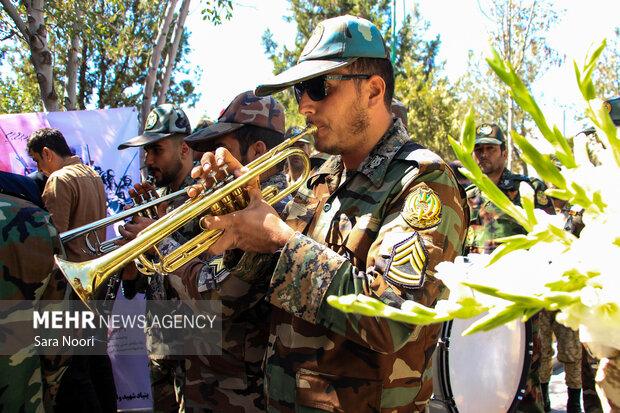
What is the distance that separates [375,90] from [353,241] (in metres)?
0.61

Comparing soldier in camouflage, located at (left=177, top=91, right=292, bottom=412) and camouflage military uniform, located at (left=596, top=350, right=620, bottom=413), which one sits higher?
camouflage military uniform, located at (left=596, top=350, right=620, bottom=413)

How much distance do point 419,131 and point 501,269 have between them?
16.9 metres

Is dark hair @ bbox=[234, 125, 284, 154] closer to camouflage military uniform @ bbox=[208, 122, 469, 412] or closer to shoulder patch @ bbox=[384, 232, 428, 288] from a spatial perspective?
camouflage military uniform @ bbox=[208, 122, 469, 412]

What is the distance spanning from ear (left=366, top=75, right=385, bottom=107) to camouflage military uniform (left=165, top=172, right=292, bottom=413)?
3.32 feet

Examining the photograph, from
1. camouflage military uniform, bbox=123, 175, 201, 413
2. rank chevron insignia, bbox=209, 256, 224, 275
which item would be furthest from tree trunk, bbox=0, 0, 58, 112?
rank chevron insignia, bbox=209, 256, 224, 275

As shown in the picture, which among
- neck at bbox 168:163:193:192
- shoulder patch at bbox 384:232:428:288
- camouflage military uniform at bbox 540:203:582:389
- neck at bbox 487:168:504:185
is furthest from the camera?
neck at bbox 487:168:504:185

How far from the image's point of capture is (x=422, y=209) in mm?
1662

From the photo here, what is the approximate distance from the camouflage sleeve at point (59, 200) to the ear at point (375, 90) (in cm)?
284

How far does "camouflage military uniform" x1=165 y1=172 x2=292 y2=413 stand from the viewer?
2.47 meters

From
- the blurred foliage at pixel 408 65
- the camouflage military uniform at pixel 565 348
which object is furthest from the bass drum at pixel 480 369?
the blurred foliage at pixel 408 65

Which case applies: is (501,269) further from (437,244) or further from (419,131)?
(419,131)

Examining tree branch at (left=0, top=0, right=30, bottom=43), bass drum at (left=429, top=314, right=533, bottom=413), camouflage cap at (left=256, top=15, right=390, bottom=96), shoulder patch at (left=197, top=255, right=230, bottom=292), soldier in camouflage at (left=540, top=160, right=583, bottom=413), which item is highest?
tree branch at (left=0, top=0, right=30, bottom=43)

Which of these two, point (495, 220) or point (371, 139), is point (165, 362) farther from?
point (495, 220)

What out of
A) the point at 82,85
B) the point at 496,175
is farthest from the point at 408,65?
the point at 496,175
